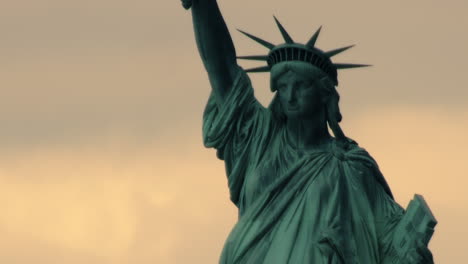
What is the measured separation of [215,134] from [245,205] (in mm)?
1021

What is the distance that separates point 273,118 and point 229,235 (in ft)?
5.64

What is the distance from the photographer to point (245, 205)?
280ft

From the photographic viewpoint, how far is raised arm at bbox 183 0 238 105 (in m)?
85.4

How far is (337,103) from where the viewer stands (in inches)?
3366

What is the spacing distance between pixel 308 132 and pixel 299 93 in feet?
1.95

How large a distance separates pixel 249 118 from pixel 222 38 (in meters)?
1.11

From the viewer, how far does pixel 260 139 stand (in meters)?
85.7

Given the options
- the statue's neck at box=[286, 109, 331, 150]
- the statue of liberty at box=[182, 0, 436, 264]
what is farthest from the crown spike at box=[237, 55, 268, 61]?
the statue's neck at box=[286, 109, 331, 150]

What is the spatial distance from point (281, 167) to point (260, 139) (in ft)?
1.77

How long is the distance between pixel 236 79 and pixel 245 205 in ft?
5.43

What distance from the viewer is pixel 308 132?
85.6m

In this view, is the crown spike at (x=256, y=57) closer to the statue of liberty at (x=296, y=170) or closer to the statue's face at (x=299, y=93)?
the statue of liberty at (x=296, y=170)

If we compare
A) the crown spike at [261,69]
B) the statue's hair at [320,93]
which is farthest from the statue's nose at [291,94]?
the crown spike at [261,69]

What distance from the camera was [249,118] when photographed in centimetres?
8588
